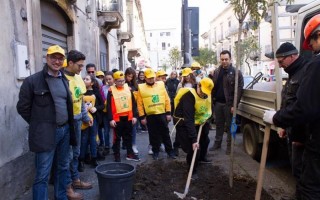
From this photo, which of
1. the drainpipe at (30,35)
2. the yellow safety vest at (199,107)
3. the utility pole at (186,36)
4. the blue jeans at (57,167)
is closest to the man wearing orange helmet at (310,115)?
the yellow safety vest at (199,107)

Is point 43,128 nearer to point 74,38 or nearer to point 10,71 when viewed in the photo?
point 10,71

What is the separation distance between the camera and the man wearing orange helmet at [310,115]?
2.28m

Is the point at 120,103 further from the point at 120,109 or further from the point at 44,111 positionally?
the point at 44,111

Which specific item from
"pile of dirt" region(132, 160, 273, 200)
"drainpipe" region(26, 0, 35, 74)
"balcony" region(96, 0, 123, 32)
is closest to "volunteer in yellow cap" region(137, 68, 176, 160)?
"pile of dirt" region(132, 160, 273, 200)

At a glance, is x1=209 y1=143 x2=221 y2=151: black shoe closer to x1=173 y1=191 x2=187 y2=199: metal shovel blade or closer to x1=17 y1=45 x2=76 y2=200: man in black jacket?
x1=173 y1=191 x2=187 y2=199: metal shovel blade

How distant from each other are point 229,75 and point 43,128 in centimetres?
380

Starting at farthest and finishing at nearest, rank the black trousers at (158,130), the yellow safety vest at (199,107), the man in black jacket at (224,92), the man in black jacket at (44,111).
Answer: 1. the man in black jacket at (224,92)
2. the black trousers at (158,130)
3. the yellow safety vest at (199,107)
4. the man in black jacket at (44,111)

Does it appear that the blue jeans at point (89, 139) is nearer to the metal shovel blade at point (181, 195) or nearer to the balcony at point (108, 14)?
the metal shovel blade at point (181, 195)

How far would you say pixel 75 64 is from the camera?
4.14m

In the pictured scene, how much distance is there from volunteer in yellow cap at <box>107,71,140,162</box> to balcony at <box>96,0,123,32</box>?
19.1ft

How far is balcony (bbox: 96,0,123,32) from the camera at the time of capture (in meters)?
11.0

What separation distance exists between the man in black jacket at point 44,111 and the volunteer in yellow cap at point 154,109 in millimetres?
2434

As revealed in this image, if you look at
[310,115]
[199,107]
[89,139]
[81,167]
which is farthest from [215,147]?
[310,115]

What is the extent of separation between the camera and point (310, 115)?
7.51 feet
